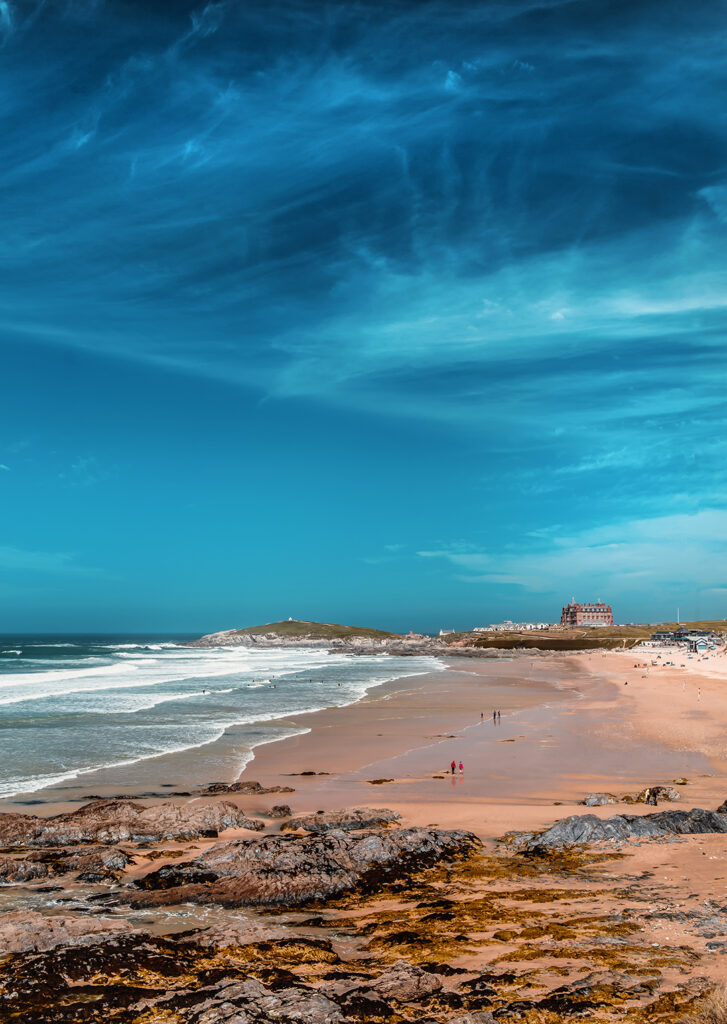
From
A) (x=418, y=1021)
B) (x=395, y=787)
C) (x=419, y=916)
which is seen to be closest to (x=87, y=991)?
(x=418, y=1021)

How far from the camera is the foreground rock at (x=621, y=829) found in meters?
15.5

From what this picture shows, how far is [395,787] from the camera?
73.5 ft

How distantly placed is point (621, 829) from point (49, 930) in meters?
12.3

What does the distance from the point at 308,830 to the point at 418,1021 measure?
366 inches

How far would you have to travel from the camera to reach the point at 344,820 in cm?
1722

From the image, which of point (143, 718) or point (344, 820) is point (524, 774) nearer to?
point (344, 820)

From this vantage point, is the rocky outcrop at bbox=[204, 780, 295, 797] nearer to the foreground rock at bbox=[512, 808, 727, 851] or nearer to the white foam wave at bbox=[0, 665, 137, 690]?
the foreground rock at bbox=[512, 808, 727, 851]

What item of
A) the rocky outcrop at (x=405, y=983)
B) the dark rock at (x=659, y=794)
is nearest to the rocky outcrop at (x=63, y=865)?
the rocky outcrop at (x=405, y=983)

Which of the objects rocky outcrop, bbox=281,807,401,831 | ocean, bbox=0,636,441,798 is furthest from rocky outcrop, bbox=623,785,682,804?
ocean, bbox=0,636,441,798

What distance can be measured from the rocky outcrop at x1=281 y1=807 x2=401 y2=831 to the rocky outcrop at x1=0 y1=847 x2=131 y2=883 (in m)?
4.36

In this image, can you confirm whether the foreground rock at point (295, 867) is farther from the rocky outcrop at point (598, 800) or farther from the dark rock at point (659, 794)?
the dark rock at point (659, 794)

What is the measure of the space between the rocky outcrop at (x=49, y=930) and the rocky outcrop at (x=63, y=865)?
2.99 meters

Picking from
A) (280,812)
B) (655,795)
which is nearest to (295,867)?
(280,812)

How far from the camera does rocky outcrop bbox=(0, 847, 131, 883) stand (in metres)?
13.9
